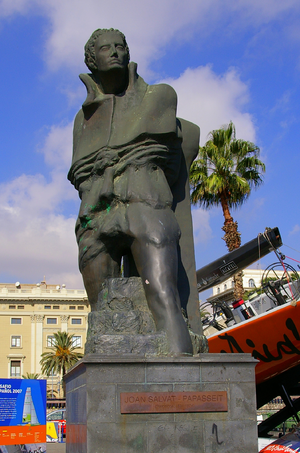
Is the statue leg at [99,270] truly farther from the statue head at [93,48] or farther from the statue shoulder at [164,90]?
the statue head at [93,48]

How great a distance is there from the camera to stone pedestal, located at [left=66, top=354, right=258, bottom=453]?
4.36 metres

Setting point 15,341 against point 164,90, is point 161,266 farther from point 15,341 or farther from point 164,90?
point 15,341

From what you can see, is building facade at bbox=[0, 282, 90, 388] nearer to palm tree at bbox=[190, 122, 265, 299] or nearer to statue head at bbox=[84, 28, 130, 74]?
palm tree at bbox=[190, 122, 265, 299]

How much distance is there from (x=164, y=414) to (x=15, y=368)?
252 ft

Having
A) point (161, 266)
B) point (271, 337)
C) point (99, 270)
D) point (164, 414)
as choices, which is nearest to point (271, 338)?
point (271, 337)

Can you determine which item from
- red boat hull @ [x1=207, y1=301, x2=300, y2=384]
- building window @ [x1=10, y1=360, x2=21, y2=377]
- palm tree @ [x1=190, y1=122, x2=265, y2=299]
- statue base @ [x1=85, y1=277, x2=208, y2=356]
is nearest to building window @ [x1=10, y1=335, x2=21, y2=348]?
building window @ [x1=10, y1=360, x2=21, y2=377]

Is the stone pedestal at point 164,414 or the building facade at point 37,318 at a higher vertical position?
the building facade at point 37,318

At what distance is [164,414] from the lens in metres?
4.47

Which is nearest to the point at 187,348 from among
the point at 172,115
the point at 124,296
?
the point at 124,296

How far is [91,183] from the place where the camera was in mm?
5602

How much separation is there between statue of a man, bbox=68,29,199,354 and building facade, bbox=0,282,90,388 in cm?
7453

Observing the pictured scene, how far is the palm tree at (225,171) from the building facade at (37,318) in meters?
58.0

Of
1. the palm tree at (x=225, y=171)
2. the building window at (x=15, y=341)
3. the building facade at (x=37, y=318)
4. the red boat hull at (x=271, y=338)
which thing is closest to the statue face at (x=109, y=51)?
the red boat hull at (x=271, y=338)

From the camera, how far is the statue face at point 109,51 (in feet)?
18.7
